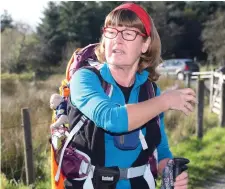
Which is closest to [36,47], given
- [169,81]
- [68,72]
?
[169,81]

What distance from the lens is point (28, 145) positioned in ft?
17.6

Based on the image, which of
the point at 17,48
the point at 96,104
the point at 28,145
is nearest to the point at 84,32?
the point at 17,48

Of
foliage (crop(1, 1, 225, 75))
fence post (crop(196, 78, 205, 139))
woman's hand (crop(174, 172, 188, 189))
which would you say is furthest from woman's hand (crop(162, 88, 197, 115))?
foliage (crop(1, 1, 225, 75))

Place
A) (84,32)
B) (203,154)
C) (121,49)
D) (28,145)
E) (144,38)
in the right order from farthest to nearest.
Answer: (84,32) < (203,154) < (28,145) < (144,38) < (121,49)

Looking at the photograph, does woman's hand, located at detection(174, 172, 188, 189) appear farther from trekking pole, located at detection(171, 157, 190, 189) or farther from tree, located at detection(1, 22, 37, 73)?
tree, located at detection(1, 22, 37, 73)

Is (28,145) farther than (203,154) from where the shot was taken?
No

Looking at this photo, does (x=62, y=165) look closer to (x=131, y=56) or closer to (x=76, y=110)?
(x=76, y=110)

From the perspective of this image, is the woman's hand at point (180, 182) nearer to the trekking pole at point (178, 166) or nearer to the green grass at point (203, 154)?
the trekking pole at point (178, 166)

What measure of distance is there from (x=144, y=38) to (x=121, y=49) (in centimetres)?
17

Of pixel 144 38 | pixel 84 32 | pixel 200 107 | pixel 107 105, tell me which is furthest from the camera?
pixel 84 32

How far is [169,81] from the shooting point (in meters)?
14.2

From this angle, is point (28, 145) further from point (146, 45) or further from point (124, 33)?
point (124, 33)

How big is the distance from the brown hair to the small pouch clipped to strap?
0.49 meters

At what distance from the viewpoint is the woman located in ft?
5.25
